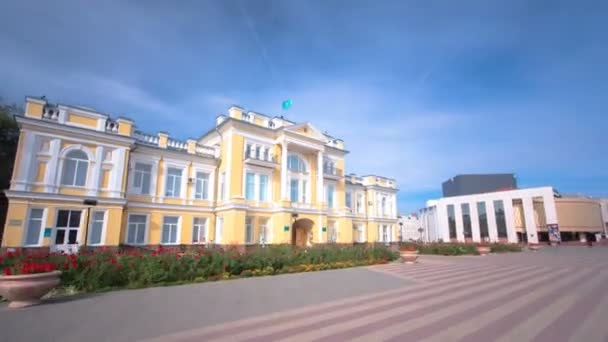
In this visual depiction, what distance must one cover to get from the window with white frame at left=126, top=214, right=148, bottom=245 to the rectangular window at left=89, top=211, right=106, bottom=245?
1.84 meters

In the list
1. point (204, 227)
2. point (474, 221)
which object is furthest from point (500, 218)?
point (204, 227)

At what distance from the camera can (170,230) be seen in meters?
22.0

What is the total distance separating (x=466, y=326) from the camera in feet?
18.3

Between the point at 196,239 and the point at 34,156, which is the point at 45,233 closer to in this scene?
the point at 34,156

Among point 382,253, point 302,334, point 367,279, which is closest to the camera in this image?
point 302,334

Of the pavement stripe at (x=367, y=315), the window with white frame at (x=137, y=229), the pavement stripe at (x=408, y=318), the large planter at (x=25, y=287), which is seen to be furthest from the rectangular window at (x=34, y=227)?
the pavement stripe at (x=408, y=318)

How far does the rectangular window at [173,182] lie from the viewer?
22.5 meters

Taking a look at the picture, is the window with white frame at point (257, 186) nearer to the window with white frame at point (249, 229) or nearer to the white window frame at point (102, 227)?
the window with white frame at point (249, 229)

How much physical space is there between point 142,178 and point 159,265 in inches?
523

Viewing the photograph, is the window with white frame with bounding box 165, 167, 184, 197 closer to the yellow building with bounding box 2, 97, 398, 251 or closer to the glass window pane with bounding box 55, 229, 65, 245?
the yellow building with bounding box 2, 97, 398, 251

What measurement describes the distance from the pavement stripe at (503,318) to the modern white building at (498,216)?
172 ft

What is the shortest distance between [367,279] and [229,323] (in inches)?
272

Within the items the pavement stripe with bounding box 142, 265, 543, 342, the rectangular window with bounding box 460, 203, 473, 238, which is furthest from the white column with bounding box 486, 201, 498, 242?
the pavement stripe with bounding box 142, 265, 543, 342

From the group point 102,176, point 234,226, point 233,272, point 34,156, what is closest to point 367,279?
point 233,272
